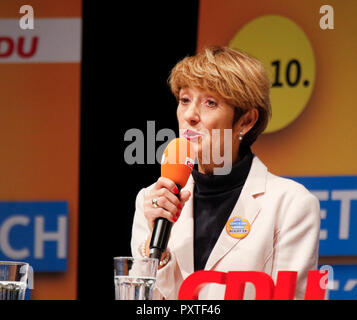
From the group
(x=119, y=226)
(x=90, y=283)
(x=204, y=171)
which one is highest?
(x=204, y=171)

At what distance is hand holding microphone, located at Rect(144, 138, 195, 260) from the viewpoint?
1900 mm

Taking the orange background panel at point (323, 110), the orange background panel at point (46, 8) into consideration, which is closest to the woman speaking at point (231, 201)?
the orange background panel at point (323, 110)

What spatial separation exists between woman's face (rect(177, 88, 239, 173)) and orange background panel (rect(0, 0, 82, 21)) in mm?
850

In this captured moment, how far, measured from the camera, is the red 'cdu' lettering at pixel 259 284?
188cm

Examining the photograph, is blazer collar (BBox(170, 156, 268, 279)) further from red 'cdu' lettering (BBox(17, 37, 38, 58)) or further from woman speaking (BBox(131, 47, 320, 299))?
red 'cdu' lettering (BBox(17, 37, 38, 58))

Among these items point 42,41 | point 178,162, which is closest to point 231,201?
point 178,162

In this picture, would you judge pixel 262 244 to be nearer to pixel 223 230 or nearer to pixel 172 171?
pixel 223 230

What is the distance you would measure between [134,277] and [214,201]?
76cm

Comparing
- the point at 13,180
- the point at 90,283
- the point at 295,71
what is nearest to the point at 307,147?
the point at 295,71

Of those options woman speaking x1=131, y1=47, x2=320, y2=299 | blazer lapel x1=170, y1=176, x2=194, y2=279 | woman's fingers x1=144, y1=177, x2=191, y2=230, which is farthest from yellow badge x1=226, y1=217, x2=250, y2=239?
woman's fingers x1=144, y1=177, x2=191, y2=230

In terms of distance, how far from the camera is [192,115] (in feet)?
7.86

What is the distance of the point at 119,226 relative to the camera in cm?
283
